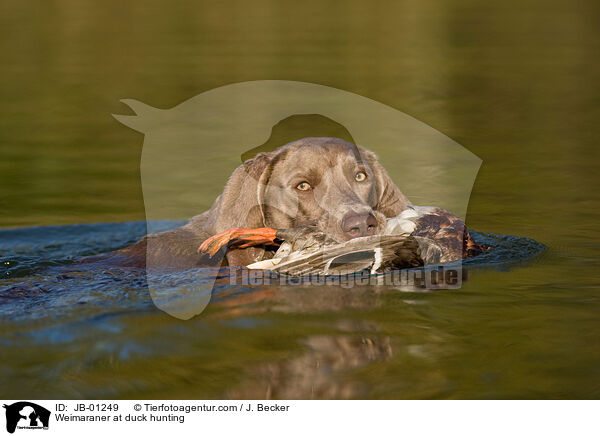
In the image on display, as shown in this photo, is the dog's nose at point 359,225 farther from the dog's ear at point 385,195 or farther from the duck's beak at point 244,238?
the dog's ear at point 385,195

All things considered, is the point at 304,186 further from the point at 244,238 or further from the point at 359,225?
the point at 359,225

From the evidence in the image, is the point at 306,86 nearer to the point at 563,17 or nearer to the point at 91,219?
the point at 91,219

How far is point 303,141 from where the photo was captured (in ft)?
21.0

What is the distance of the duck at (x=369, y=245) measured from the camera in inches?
211

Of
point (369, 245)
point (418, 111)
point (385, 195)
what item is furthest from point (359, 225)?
point (418, 111)

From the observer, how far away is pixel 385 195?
6344 mm

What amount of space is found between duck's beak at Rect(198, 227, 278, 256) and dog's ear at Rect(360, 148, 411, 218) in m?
0.85

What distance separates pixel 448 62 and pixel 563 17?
8.43 meters

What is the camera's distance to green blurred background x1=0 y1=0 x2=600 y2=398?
454cm

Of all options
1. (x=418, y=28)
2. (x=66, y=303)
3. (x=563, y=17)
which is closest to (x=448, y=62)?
(x=418, y=28)
